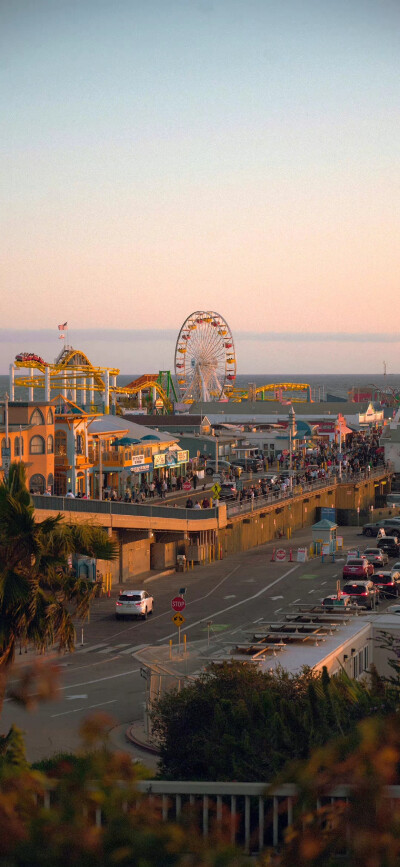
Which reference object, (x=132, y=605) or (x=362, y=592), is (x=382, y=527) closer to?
(x=362, y=592)

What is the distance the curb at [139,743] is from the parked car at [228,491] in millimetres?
34405

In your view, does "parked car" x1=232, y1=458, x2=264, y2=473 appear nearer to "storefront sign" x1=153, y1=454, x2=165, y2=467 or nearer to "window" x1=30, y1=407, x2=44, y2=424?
"storefront sign" x1=153, y1=454, x2=165, y2=467

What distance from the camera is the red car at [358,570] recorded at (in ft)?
137

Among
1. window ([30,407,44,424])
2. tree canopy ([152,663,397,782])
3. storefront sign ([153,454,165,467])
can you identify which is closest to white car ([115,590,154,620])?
window ([30,407,44,424])

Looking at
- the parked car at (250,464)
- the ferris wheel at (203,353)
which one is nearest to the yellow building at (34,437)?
the parked car at (250,464)

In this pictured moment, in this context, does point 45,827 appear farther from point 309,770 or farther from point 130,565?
point 130,565

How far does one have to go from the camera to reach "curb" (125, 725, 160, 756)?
2023 centimetres

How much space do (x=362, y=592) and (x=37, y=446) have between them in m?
16.8

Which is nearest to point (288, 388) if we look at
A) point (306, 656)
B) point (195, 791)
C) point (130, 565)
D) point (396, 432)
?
point (396, 432)

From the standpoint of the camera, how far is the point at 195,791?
801 cm

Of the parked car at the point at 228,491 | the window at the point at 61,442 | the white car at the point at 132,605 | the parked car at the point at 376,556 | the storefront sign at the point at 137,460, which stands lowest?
the parked car at the point at 376,556

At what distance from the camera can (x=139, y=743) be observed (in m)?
20.8

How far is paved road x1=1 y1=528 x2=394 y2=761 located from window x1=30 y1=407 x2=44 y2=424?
9.38 metres

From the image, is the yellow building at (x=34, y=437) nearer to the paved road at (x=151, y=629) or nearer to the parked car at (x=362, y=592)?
the paved road at (x=151, y=629)
